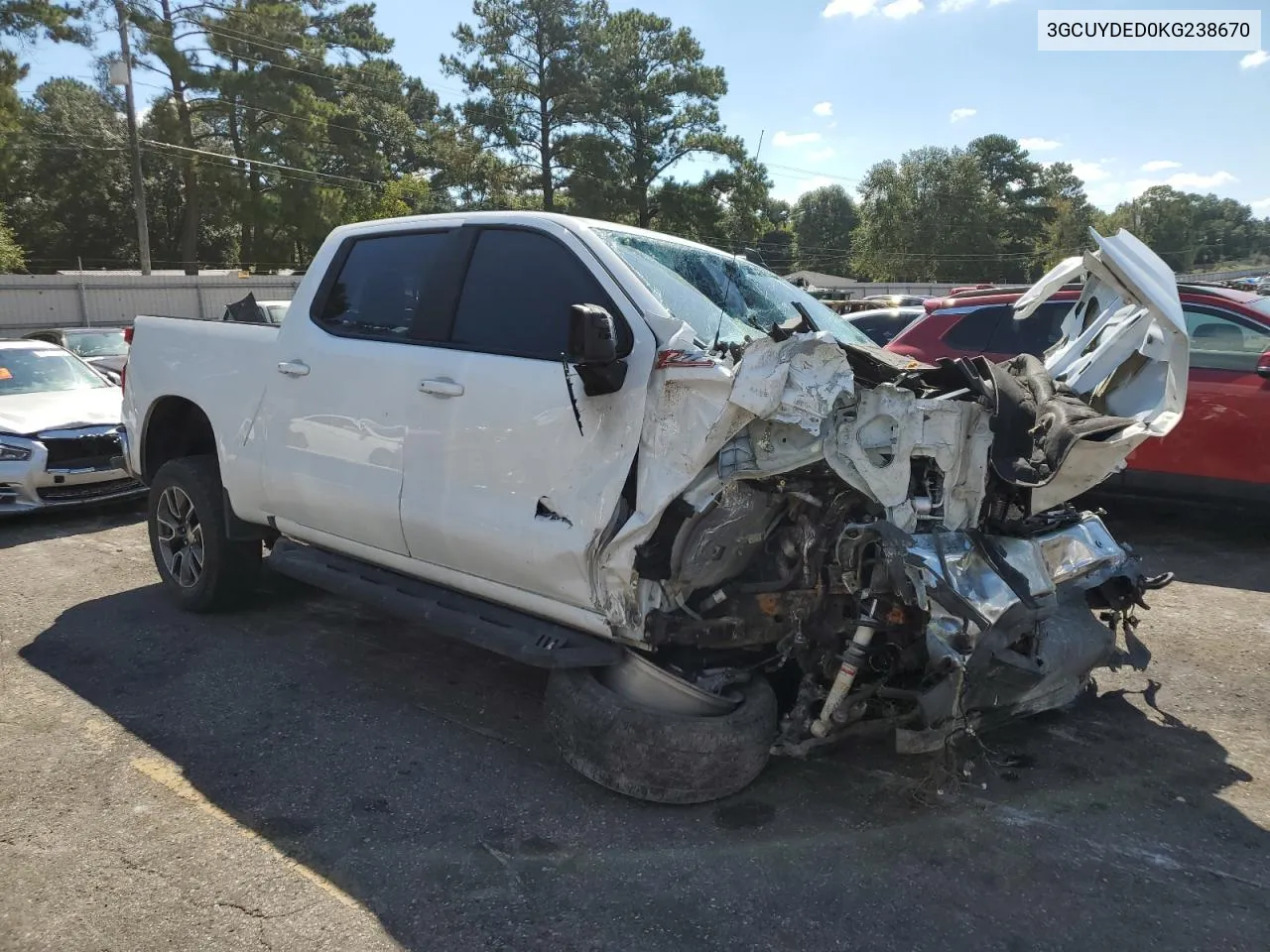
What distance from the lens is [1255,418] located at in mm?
6039

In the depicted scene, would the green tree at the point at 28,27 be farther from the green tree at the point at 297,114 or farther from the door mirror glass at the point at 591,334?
the door mirror glass at the point at 591,334

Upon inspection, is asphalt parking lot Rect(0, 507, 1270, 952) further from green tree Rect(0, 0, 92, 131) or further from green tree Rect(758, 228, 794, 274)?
green tree Rect(0, 0, 92, 131)

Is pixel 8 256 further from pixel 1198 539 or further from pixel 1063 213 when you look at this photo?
pixel 1063 213

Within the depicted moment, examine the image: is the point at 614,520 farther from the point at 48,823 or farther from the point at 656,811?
the point at 48,823

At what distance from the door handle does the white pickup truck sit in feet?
0.05

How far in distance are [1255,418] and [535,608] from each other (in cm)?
524

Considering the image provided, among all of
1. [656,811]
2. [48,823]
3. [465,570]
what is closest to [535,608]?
[465,570]

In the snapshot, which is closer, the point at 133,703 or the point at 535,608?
the point at 535,608

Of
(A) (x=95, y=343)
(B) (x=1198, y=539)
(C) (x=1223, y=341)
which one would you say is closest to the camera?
(C) (x=1223, y=341)

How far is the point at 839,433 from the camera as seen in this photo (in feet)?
9.72

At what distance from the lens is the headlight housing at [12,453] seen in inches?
285

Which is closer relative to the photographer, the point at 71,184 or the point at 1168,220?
the point at 71,184

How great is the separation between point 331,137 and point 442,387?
4439cm

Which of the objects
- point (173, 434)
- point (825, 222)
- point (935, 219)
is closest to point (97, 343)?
point (173, 434)
